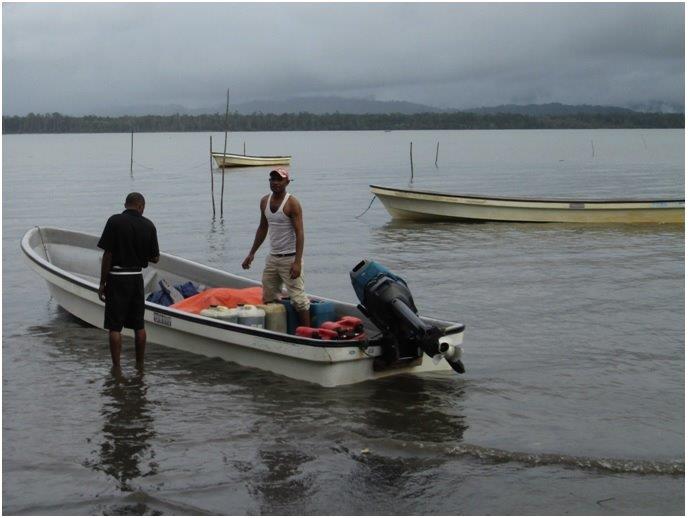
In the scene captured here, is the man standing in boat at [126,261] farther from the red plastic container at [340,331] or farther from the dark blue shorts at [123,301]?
the red plastic container at [340,331]

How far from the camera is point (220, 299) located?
1081 centimetres

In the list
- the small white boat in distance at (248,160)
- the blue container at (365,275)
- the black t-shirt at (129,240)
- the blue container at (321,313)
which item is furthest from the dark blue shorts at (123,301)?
the small white boat in distance at (248,160)

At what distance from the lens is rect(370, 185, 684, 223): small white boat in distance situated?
24609mm

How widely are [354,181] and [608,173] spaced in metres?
17.3

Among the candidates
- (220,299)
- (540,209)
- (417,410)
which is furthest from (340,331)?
(540,209)

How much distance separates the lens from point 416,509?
650 cm

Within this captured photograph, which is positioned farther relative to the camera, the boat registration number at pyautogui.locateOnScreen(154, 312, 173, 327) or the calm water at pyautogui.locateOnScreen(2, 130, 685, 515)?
the boat registration number at pyautogui.locateOnScreen(154, 312, 173, 327)

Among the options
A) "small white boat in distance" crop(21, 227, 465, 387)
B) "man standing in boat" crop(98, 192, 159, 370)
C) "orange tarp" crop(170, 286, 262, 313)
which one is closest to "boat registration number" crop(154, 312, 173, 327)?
"small white boat in distance" crop(21, 227, 465, 387)

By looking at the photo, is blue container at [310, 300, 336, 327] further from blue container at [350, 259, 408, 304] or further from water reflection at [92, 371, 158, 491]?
water reflection at [92, 371, 158, 491]

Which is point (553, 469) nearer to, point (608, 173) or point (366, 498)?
point (366, 498)

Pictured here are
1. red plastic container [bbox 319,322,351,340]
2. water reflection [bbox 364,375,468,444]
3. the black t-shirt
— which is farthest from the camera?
red plastic container [bbox 319,322,351,340]

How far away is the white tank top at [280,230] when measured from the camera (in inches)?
385

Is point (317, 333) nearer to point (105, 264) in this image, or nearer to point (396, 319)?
point (396, 319)

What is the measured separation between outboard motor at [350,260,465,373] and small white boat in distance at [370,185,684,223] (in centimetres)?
1638
